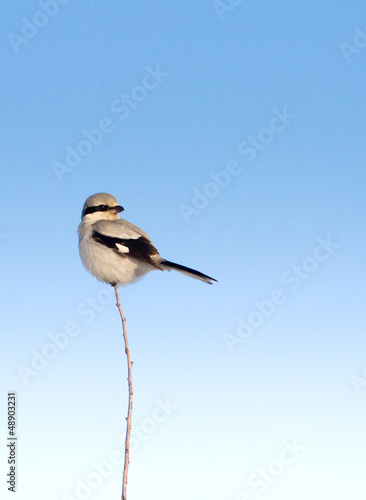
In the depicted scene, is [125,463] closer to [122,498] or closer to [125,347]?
[122,498]

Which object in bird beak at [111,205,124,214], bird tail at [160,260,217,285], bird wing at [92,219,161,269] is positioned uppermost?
bird beak at [111,205,124,214]

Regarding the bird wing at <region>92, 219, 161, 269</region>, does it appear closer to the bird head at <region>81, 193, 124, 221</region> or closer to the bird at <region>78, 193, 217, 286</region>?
the bird at <region>78, 193, 217, 286</region>

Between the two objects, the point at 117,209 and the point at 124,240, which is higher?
the point at 117,209

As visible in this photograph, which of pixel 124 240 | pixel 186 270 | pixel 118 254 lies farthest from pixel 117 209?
pixel 186 270

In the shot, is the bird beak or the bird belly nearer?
the bird belly

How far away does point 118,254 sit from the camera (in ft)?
22.0

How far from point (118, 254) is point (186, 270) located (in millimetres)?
896

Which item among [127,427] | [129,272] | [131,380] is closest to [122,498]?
[127,427]

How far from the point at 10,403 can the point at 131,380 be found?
2981 mm

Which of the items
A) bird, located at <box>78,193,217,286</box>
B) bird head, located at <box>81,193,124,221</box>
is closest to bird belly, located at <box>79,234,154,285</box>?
bird, located at <box>78,193,217,286</box>

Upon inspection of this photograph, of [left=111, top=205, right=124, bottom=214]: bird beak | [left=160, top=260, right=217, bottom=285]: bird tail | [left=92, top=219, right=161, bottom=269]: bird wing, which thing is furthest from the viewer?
[left=111, top=205, right=124, bottom=214]: bird beak

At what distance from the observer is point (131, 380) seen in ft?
12.6

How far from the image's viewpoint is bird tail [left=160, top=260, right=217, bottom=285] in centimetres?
627

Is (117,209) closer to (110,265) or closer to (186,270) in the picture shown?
(110,265)
